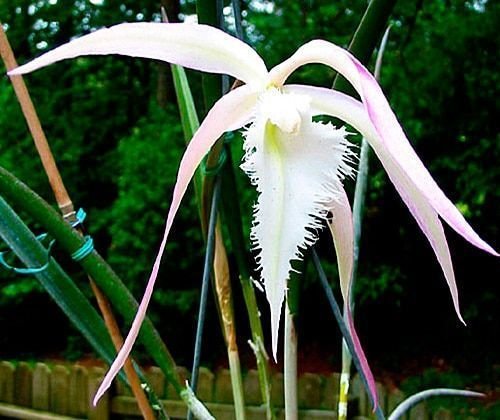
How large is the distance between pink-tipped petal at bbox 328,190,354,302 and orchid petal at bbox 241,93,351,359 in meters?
0.02

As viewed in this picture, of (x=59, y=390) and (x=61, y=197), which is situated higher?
(x=61, y=197)

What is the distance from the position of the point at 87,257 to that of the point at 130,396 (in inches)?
55.4

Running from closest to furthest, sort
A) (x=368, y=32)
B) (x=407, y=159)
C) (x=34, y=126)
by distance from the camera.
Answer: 1. (x=407, y=159)
2. (x=368, y=32)
3. (x=34, y=126)

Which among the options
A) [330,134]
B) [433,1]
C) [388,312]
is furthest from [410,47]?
[330,134]

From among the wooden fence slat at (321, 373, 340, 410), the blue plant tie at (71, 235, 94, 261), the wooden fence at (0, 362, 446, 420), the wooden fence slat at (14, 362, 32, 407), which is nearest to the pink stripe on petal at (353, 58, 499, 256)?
the blue plant tie at (71, 235, 94, 261)

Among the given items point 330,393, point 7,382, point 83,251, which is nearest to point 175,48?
point 83,251

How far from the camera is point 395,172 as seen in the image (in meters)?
0.23

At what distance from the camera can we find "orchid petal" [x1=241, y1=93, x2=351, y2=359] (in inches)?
9.9

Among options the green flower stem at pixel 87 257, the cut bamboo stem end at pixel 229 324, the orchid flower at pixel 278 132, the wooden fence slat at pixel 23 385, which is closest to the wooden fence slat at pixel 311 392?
the wooden fence slat at pixel 23 385

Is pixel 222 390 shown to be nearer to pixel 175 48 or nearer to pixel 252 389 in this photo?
pixel 252 389

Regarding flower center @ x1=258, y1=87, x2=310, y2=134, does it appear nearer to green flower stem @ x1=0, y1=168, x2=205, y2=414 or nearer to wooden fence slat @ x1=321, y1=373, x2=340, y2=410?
green flower stem @ x1=0, y1=168, x2=205, y2=414

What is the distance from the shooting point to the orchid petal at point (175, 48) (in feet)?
0.71

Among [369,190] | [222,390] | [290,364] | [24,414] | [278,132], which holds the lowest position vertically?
[24,414]

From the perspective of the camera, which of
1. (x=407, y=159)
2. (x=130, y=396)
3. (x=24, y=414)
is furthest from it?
(x=24, y=414)
